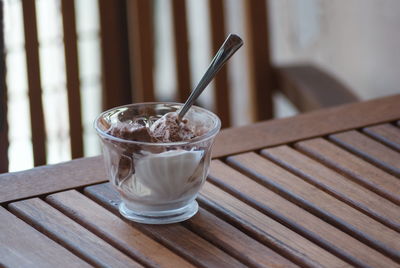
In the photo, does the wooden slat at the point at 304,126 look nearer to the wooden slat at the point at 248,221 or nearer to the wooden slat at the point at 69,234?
the wooden slat at the point at 248,221

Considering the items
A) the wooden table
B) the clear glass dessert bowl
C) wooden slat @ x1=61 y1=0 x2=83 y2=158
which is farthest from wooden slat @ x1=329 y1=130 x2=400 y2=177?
wooden slat @ x1=61 y1=0 x2=83 y2=158

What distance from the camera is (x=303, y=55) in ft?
6.85

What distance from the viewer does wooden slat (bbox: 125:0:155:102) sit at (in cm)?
152

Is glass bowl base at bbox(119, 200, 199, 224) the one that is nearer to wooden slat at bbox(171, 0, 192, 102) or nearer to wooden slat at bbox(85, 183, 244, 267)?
wooden slat at bbox(85, 183, 244, 267)

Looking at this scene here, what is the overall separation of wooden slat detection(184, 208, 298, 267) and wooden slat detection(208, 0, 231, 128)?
0.75m

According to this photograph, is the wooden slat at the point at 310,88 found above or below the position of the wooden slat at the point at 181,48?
below

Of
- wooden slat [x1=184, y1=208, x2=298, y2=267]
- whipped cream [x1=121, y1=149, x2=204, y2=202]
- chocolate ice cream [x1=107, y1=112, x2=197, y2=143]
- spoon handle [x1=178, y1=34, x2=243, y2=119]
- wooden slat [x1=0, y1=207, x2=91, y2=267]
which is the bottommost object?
wooden slat [x1=184, y1=208, x2=298, y2=267]

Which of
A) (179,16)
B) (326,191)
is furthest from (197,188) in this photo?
(179,16)

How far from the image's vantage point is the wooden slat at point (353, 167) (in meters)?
0.96

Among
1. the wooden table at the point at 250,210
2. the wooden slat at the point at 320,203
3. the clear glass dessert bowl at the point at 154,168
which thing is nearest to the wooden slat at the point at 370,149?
the wooden table at the point at 250,210

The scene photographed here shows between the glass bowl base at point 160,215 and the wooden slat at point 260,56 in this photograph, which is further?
the wooden slat at point 260,56

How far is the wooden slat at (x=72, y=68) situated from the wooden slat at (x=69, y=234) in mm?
505

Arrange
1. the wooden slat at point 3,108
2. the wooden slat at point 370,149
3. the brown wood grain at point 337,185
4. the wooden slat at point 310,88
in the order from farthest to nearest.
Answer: the wooden slat at point 310,88
the wooden slat at point 3,108
the wooden slat at point 370,149
the brown wood grain at point 337,185

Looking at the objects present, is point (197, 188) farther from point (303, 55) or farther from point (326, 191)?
point (303, 55)
